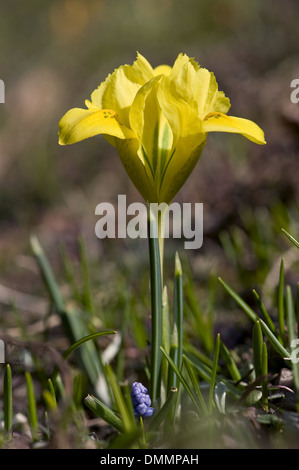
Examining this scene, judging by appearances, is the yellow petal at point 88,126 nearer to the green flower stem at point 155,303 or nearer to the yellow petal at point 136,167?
the yellow petal at point 136,167

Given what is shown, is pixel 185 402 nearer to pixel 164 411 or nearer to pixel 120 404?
pixel 164 411

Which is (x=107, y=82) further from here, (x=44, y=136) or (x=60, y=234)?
(x=44, y=136)

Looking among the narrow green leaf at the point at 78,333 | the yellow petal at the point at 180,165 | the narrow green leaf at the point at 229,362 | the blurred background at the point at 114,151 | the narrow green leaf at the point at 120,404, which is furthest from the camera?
the blurred background at the point at 114,151

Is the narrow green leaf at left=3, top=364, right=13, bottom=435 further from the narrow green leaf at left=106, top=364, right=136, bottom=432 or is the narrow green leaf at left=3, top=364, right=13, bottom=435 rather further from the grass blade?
the narrow green leaf at left=106, top=364, right=136, bottom=432

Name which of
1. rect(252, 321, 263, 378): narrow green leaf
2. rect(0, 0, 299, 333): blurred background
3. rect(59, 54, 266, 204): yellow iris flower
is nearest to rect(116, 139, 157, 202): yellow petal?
rect(59, 54, 266, 204): yellow iris flower

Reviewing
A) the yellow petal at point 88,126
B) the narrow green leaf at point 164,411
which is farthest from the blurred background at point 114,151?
the yellow petal at point 88,126

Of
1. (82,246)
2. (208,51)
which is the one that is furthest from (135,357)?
(208,51)
